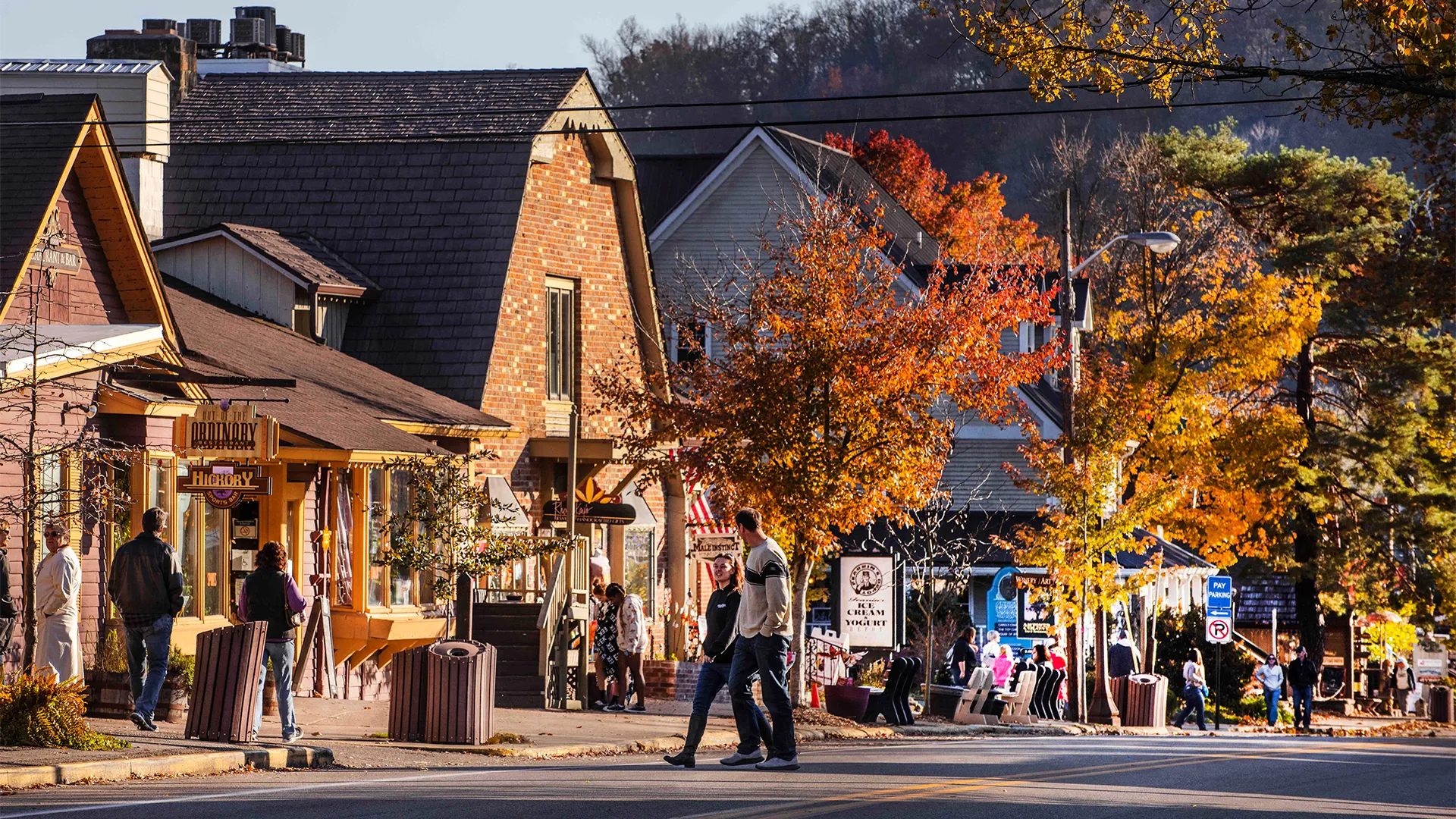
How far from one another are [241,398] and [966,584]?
862 inches

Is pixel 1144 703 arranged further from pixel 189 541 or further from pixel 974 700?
pixel 189 541

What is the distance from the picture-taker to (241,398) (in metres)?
21.4

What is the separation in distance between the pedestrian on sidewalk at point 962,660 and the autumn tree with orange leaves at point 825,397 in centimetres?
512

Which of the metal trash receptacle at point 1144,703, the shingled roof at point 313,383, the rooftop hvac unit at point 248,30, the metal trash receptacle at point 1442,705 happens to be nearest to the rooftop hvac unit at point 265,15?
the rooftop hvac unit at point 248,30

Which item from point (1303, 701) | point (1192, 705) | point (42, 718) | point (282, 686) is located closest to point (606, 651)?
point (282, 686)

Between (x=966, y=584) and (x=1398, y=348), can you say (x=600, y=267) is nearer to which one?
(x=966, y=584)

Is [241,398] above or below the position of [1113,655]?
above

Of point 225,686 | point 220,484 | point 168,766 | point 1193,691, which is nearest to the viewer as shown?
point 168,766

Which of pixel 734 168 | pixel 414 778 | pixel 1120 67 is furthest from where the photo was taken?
pixel 734 168

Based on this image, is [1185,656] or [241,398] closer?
[241,398]

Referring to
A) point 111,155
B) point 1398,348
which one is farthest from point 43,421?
point 1398,348

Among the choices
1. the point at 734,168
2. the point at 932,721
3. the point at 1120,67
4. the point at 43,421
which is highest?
the point at 734,168

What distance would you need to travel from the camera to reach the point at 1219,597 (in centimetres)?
3353

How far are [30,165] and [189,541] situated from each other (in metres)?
4.33
